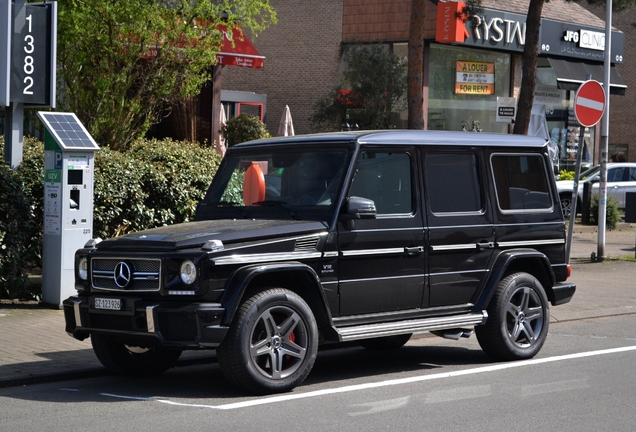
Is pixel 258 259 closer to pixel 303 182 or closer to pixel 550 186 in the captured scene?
pixel 303 182

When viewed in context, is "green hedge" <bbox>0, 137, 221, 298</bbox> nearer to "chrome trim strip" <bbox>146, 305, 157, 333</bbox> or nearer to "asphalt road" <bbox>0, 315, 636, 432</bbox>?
"asphalt road" <bbox>0, 315, 636, 432</bbox>

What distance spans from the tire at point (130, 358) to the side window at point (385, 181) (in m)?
2.11

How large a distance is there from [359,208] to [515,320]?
2.20 m

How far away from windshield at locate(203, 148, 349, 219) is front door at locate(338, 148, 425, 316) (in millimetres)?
209

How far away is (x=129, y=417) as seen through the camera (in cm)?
653

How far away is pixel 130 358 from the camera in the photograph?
805 cm

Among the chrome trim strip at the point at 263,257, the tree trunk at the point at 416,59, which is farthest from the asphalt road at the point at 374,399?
the tree trunk at the point at 416,59

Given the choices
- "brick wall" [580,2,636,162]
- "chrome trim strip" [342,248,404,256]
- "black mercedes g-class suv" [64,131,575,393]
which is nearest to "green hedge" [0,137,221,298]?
"black mercedes g-class suv" [64,131,575,393]

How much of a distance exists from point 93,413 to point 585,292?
9.20m

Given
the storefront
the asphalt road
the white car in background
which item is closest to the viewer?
the asphalt road

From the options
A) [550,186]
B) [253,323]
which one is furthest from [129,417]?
[550,186]

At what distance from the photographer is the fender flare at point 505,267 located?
8.56 metres

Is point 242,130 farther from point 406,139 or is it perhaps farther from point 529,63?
point 406,139

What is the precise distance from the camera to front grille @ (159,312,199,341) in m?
6.84
